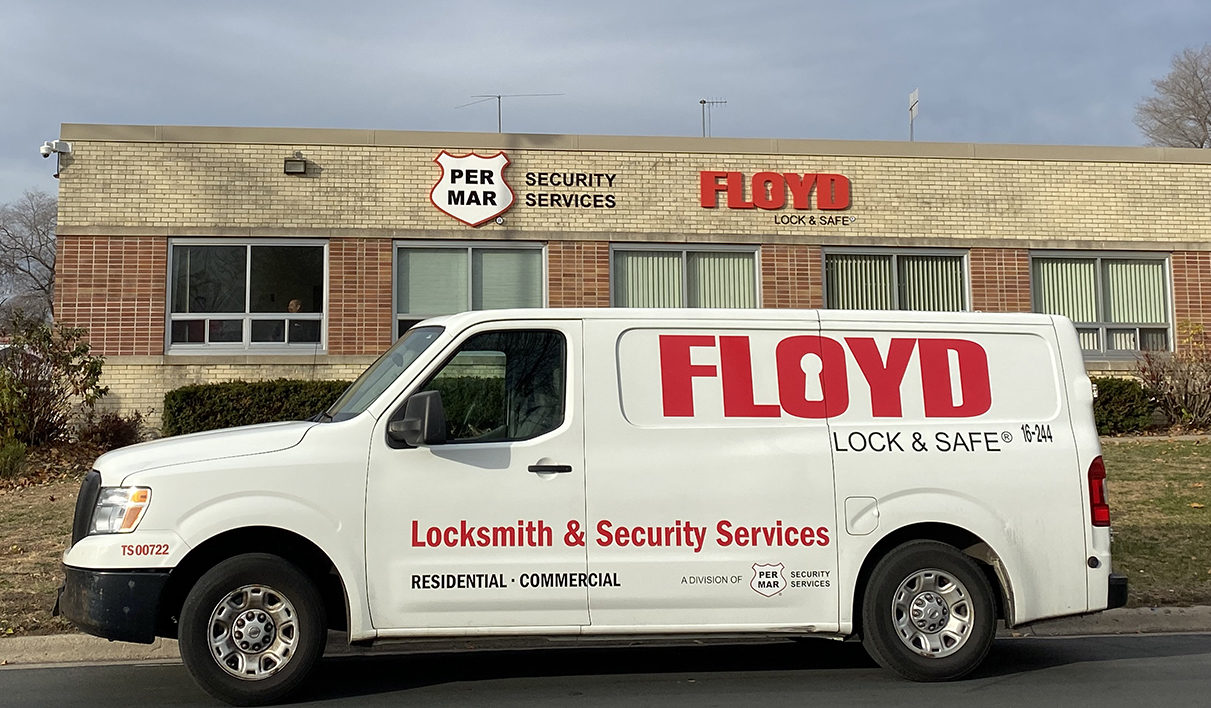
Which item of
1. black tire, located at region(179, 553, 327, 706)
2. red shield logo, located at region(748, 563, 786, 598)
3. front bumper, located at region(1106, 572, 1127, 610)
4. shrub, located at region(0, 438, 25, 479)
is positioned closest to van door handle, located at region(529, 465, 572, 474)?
red shield logo, located at region(748, 563, 786, 598)

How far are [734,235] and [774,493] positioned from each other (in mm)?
12855

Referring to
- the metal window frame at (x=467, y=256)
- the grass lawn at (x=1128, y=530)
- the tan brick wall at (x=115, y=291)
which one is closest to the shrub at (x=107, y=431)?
the grass lawn at (x=1128, y=530)

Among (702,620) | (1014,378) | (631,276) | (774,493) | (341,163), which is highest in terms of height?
(341,163)

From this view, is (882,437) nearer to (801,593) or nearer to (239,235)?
(801,593)

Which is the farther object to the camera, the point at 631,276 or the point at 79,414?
the point at 631,276

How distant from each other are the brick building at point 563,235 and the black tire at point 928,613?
1223 cm

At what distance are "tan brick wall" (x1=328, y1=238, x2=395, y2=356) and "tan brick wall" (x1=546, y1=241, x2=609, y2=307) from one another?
253cm

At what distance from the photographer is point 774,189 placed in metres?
18.9

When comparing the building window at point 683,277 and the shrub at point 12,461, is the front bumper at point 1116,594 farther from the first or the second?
the building window at point 683,277

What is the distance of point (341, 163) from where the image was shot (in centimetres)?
1814

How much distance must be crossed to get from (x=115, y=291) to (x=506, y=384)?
13.1 meters

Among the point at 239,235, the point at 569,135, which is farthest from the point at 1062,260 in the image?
the point at 239,235

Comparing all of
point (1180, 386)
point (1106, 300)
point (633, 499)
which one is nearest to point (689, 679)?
point (633, 499)

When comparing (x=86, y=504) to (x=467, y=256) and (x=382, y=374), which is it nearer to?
(x=382, y=374)
